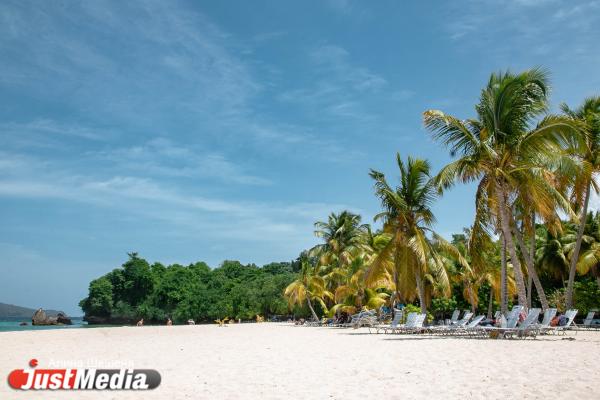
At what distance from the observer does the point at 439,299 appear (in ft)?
134

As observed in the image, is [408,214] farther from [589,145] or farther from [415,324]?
[589,145]

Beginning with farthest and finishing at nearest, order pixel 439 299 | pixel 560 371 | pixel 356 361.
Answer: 1. pixel 439 299
2. pixel 356 361
3. pixel 560 371

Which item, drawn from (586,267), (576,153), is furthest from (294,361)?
(586,267)

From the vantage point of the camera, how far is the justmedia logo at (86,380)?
7.20m

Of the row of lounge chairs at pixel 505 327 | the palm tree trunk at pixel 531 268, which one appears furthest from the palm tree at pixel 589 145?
the row of lounge chairs at pixel 505 327

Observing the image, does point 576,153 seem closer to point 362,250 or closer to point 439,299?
point 362,250

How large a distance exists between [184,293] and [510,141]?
63.0 metres

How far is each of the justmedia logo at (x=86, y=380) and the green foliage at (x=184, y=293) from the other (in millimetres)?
49656

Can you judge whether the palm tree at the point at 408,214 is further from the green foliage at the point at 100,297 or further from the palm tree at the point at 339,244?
the green foliage at the point at 100,297

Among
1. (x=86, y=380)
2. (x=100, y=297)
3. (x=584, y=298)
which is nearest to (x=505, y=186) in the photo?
(x=86, y=380)

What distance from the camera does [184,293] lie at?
72.6 metres

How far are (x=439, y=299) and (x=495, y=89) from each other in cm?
2729

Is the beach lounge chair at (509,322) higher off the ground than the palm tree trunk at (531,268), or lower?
lower

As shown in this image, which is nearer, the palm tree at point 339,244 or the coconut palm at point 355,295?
the coconut palm at point 355,295
